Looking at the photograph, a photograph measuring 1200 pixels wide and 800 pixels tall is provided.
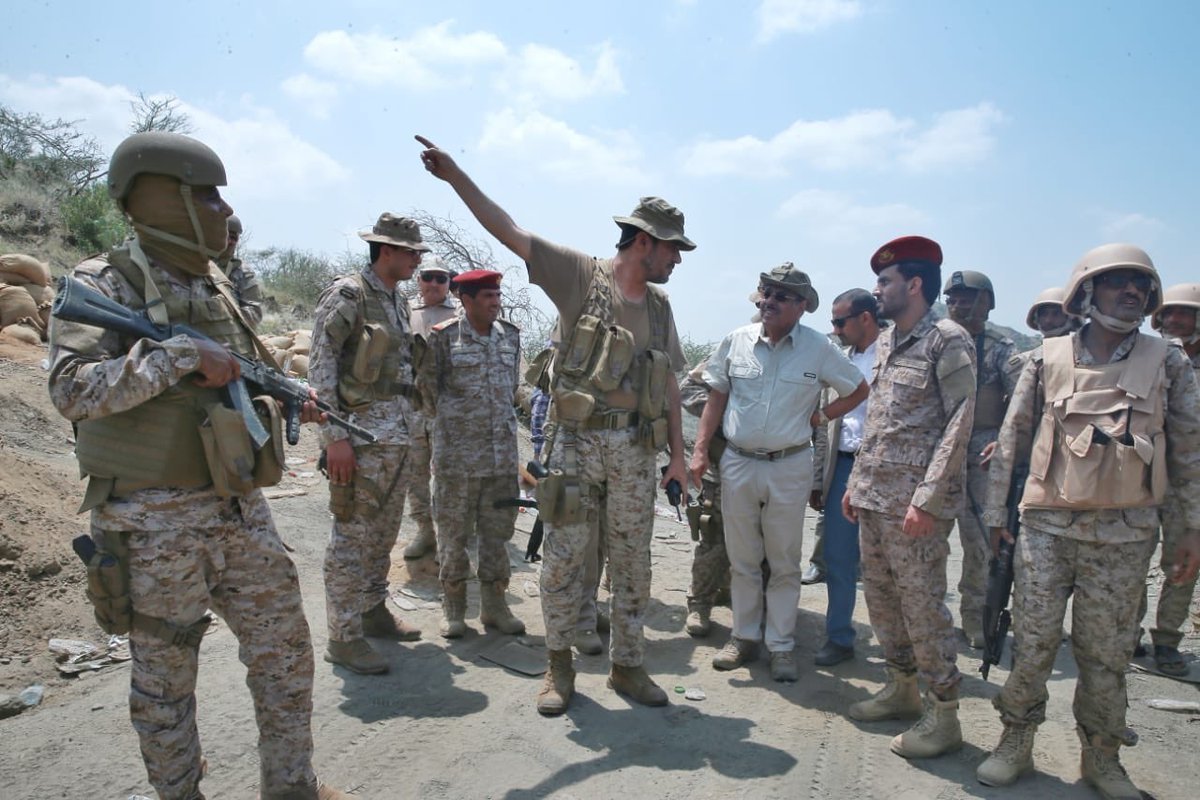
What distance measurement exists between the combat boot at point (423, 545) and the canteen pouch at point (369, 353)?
2511mm

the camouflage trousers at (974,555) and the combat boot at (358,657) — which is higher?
the camouflage trousers at (974,555)

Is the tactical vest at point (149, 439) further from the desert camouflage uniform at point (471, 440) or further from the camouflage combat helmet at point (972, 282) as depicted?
the camouflage combat helmet at point (972, 282)

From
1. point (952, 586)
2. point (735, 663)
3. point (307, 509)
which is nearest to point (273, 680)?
point (735, 663)

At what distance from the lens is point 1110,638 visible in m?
3.24

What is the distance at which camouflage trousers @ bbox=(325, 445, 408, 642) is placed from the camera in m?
4.34

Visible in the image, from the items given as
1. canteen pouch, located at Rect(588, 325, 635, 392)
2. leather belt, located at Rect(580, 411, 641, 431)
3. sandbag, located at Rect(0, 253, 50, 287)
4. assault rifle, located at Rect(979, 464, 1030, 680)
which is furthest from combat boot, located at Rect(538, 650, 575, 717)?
sandbag, located at Rect(0, 253, 50, 287)

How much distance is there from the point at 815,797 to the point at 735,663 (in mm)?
1404

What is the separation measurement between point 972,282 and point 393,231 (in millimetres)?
4021

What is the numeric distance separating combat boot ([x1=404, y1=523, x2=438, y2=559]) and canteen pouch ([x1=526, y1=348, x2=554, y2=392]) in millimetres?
2807

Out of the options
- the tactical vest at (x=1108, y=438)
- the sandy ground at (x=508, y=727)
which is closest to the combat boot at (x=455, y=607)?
the sandy ground at (x=508, y=727)

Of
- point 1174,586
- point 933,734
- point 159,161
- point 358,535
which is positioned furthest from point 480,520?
point 1174,586

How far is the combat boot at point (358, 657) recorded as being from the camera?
433 centimetres

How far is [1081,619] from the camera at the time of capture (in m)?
3.29

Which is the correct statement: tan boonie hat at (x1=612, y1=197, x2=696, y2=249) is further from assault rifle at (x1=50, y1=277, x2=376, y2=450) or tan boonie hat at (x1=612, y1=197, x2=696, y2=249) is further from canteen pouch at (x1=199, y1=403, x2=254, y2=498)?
canteen pouch at (x1=199, y1=403, x2=254, y2=498)
